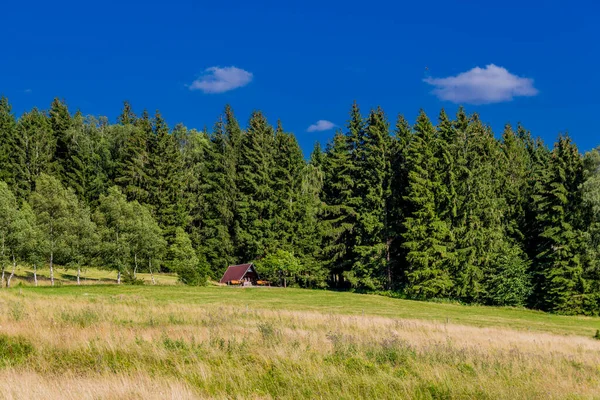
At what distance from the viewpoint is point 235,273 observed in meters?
58.5

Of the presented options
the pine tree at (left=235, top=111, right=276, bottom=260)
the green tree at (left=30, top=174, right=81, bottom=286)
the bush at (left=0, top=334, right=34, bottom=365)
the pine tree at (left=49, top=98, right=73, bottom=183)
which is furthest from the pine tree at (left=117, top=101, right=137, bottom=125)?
the bush at (left=0, top=334, right=34, bottom=365)

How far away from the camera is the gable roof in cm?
5753

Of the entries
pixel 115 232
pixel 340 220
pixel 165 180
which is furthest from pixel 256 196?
pixel 115 232

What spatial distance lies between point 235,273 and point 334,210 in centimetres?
1491

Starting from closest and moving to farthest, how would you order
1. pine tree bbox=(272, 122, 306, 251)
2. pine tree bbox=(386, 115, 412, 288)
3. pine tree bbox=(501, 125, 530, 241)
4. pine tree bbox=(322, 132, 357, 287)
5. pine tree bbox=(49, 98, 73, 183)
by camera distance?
pine tree bbox=(501, 125, 530, 241) < pine tree bbox=(386, 115, 412, 288) < pine tree bbox=(322, 132, 357, 287) < pine tree bbox=(272, 122, 306, 251) < pine tree bbox=(49, 98, 73, 183)

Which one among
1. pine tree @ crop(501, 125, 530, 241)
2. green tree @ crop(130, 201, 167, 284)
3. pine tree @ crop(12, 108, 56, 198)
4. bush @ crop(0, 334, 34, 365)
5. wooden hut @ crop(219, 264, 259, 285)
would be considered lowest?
wooden hut @ crop(219, 264, 259, 285)

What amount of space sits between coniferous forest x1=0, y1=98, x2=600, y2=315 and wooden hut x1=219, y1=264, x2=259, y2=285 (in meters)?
1.54

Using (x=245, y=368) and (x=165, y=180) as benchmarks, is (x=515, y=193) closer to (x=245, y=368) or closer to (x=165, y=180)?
(x=165, y=180)

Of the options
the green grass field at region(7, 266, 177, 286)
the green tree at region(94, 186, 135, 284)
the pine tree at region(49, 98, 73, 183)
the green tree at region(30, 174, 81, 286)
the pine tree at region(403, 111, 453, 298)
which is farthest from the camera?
the pine tree at region(49, 98, 73, 183)

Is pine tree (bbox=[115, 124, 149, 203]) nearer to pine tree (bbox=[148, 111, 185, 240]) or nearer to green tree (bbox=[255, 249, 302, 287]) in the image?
pine tree (bbox=[148, 111, 185, 240])

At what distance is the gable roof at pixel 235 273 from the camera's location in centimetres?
5753

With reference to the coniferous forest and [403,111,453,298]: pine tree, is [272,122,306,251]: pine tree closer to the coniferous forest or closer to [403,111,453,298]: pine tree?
the coniferous forest

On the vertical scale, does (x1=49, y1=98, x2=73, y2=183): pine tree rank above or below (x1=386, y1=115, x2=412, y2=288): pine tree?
above

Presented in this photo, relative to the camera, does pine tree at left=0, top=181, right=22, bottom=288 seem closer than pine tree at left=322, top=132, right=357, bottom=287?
Yes
